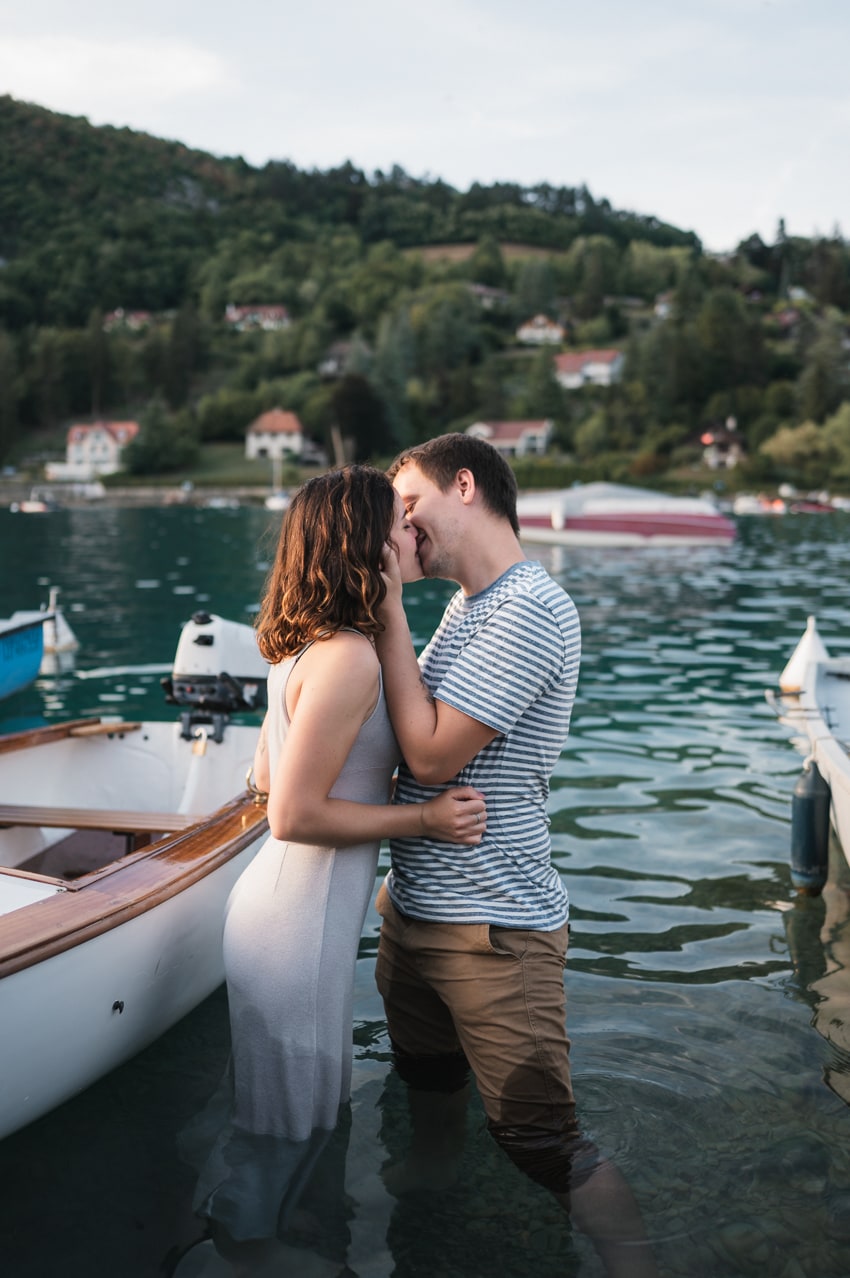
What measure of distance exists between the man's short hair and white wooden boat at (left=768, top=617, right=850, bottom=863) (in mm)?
3591

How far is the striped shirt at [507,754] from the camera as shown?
8.62ft

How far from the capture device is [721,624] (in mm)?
17547

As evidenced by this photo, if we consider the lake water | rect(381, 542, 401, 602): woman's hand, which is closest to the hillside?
the lake water

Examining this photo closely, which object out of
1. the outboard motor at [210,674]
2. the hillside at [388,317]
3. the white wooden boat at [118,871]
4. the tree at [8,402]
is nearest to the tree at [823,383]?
the hillside at [388,317]

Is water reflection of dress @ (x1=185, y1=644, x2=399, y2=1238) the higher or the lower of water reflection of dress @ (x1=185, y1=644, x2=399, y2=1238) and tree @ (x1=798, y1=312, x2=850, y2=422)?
the lower

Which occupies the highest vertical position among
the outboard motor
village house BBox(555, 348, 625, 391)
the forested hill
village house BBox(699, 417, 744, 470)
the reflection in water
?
the forested hill

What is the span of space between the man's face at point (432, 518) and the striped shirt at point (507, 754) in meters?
0.15

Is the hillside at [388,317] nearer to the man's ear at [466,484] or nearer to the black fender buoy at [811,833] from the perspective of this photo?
the black fender buoy at [811,833]

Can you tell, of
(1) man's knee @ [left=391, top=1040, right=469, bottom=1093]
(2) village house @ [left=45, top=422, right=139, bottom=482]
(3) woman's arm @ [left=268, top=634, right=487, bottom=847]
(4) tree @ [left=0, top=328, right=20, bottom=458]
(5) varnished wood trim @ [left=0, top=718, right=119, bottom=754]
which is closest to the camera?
(3) woman's arm @ [left=268, top=634, right=487, bottom=847]

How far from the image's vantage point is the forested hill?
15400cm

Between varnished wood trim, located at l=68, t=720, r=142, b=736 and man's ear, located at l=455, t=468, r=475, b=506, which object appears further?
varnished wood trim, located at l=68, t=720, r=142, b=736

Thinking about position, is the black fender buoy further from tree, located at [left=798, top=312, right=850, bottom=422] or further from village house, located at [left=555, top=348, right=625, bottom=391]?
village house, located at [left=555, top=348, right=625, bottom=391]

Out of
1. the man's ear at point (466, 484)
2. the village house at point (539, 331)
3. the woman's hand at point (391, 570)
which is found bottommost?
the woman's hand at point (391, 570)

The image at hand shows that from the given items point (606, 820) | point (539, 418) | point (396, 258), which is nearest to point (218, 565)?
point (606, 820)
